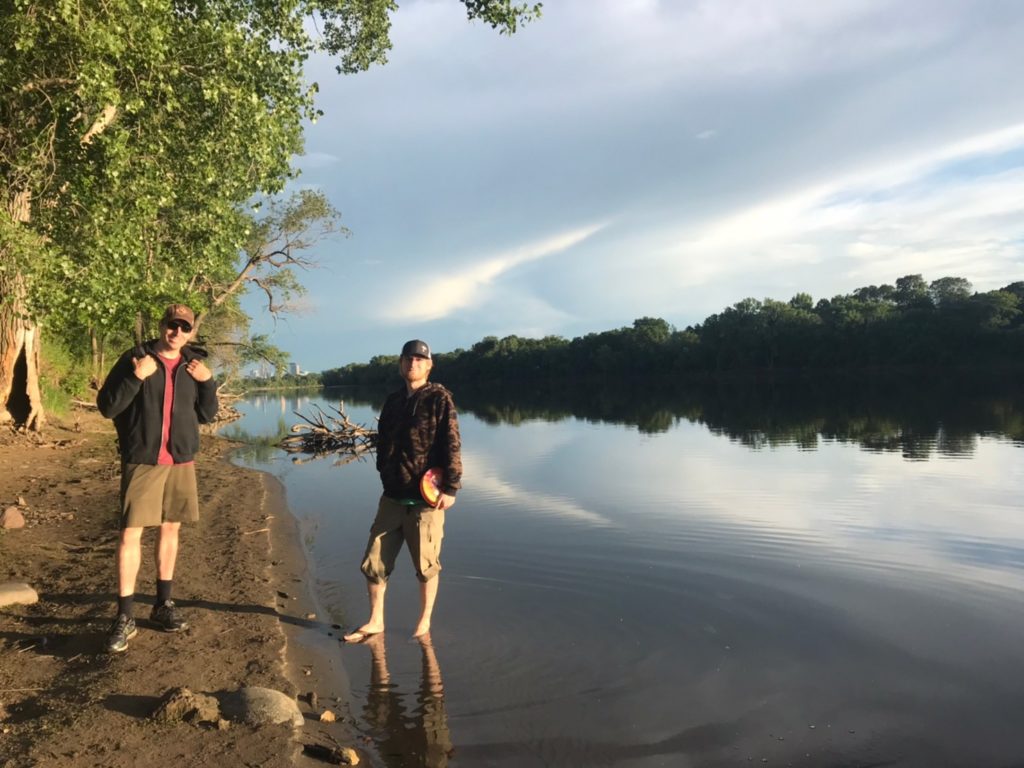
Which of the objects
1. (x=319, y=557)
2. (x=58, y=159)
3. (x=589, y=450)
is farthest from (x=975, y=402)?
(x=58, y=159)

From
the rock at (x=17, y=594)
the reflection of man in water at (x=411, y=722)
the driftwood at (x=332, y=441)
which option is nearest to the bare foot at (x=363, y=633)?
the reflection of man in water at (x=411, y=722)

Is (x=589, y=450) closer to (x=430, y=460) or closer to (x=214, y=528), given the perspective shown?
(x=214, y=528)

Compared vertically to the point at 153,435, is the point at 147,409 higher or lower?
higher

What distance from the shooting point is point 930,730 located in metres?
4.11

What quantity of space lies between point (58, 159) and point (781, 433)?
71.4 ft

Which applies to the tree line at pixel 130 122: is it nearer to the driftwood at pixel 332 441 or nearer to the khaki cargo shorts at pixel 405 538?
the khaki cargo shorts at pixel 405 538

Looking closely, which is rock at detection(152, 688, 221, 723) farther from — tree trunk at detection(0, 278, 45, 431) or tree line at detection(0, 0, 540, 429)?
tree trunk at detection(0, 278, 45, 431)

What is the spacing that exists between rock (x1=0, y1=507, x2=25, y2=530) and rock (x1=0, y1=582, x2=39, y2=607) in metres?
2.70

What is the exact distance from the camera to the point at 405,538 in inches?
207

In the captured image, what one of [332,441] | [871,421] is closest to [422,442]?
[332,441]

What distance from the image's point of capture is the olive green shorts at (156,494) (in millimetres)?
4574

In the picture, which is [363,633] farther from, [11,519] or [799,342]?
[799,342]

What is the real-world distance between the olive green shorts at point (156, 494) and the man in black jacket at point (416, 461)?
51.2 inches

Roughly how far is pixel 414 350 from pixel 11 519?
5743mm
